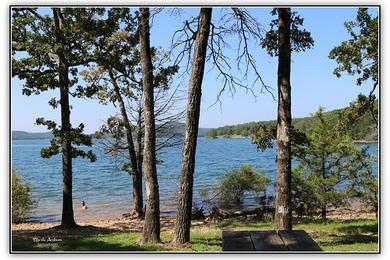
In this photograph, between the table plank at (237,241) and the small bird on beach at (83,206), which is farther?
the small bird on beach at (83,206)

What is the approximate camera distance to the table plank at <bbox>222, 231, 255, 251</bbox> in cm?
354

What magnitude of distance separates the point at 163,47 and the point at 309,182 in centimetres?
355

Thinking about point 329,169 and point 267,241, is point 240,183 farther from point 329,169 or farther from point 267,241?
point 267,241

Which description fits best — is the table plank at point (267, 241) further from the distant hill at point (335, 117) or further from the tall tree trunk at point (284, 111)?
the distant hill at point (335, 117)

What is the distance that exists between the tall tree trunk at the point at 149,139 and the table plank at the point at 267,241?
195 centimetres

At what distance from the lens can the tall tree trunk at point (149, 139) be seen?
5.44m

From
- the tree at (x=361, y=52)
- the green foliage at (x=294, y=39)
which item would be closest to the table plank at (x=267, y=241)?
the tree at (x=361, y=52)

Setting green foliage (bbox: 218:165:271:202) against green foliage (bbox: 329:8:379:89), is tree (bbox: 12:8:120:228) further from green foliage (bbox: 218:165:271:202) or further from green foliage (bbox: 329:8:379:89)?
green foliage (bbox: 218:165:271:202)

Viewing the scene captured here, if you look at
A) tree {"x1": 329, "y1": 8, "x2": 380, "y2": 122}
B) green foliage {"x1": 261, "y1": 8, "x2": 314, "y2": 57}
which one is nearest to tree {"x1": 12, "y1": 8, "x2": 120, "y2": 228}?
green foliage {"x1": 261, "y1": 8, "x2": 314, "y2": 57}

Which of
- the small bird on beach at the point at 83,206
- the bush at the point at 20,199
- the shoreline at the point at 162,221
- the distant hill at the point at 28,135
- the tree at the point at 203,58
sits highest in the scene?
Result: the tree at the point at 203,58

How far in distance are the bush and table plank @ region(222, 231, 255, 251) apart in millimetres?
2667

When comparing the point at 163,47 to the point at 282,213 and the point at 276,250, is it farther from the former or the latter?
the point at 276,250

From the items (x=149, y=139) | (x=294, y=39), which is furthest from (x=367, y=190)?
(x=149, y=139)

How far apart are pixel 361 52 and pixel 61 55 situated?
3.56 metres
